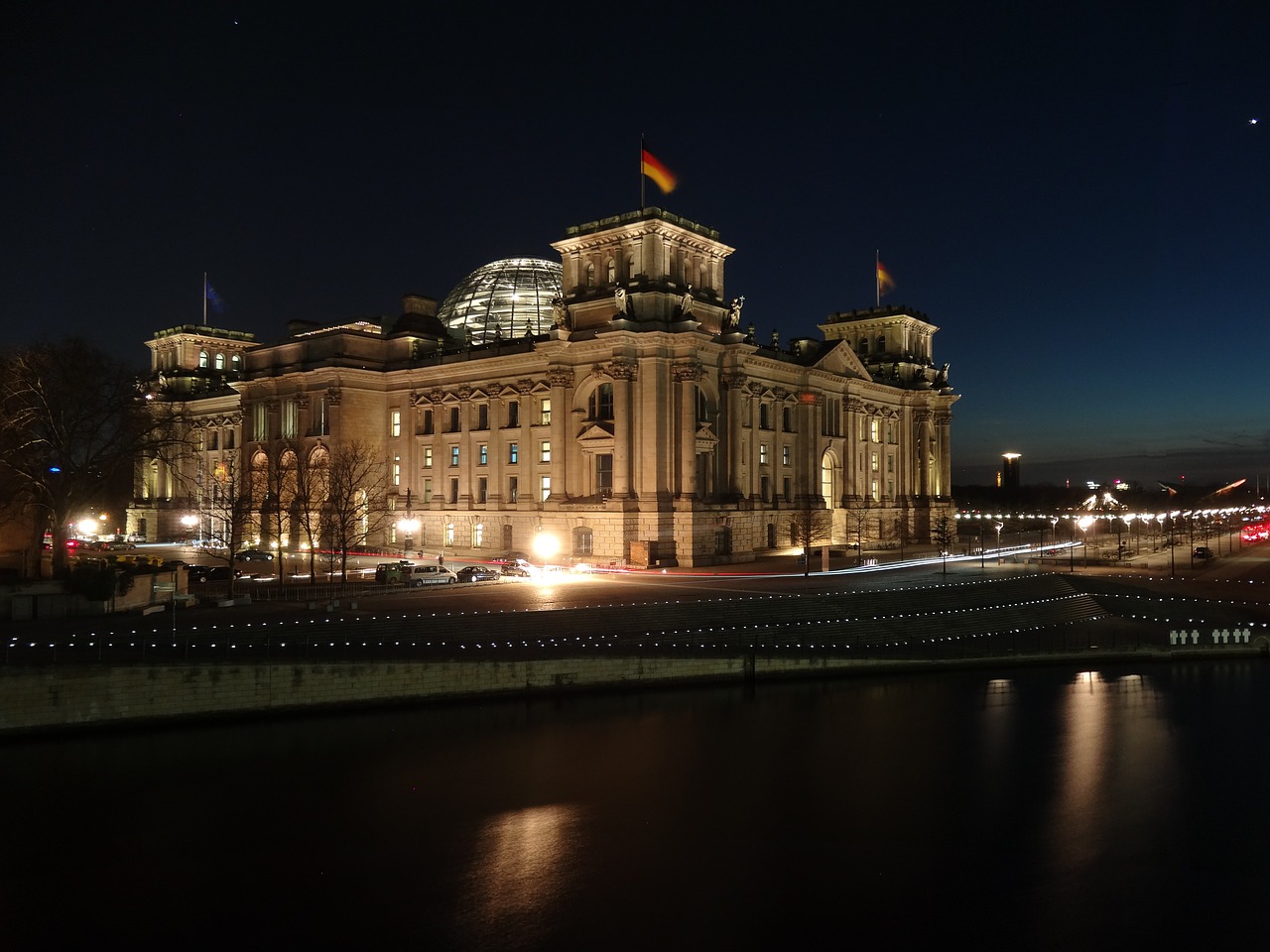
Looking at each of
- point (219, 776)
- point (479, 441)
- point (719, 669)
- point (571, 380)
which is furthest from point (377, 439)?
point (219, 776)

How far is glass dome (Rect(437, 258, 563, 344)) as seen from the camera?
97625 mm

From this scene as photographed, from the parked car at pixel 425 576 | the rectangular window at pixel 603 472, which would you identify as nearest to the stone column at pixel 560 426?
the rectangular window at pixel 603 472

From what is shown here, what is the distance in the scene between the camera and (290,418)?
8888 cm

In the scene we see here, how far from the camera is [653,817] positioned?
81.2 feet

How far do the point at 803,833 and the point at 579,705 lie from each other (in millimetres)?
13554

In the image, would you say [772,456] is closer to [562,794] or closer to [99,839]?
[562,794]

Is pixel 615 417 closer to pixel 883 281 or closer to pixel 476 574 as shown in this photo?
pixel 476 574

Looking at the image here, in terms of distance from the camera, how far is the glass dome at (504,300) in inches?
3844

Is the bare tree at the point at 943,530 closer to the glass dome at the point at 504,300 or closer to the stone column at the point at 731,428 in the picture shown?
the stone column at the point at 731,428

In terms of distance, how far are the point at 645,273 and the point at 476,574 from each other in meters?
25.9

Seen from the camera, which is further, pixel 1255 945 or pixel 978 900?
pixel 978 900

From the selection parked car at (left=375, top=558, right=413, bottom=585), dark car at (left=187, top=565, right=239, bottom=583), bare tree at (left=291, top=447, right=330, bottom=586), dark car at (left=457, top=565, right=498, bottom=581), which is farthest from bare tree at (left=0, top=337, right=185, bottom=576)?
dark car at (left=457, top=565, right=498, bottom=581)

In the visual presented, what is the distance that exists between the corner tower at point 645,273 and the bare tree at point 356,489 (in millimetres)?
20572

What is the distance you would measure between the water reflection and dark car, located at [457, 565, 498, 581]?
103ft
